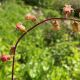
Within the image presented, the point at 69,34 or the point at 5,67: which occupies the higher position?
the point at 69,34

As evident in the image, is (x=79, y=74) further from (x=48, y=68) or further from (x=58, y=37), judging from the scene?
(x=58, y=37)

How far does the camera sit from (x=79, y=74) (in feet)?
8.18

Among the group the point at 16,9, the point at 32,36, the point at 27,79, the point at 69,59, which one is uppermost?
the point at 16,9

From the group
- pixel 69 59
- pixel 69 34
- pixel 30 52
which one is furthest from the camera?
pixel 69 34

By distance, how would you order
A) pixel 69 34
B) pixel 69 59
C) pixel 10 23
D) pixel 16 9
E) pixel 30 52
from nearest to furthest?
pixel 69 59
pixel 30 52
pixel 10 23
pixel 69 34
pixel 16 9

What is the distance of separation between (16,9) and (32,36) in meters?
1.80

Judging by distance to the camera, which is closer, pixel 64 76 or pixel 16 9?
pixel 64 76

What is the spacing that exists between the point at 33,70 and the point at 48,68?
0.13 metres

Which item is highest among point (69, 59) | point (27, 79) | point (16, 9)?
point (16, 9)

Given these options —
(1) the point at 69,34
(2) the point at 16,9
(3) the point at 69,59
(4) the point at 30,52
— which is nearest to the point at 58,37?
(1) the point at 69,34

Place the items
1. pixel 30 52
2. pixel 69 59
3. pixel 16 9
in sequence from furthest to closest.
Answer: pixel 16 9
pixel 30 52
pixel 69 59

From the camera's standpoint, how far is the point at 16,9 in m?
7.49

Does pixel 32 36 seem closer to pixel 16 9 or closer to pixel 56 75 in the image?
pixel 16 9

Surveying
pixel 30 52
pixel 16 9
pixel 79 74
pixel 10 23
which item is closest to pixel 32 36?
pixel 10 23
